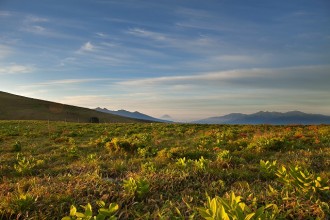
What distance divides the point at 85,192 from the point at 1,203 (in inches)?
60.0

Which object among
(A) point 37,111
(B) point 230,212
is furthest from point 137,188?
(A) point 37,111

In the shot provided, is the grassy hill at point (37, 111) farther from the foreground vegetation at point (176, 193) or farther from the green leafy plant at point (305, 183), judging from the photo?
the green leafy plant at point (305, 183)

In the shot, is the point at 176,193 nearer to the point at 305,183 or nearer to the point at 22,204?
the point at 305,183

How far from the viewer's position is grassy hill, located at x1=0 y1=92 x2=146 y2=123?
80069 mm

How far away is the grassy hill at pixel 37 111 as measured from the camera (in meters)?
80.1

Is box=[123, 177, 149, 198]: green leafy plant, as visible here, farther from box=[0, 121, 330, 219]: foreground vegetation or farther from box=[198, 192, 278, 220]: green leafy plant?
box=[198, 192, 278, 220]: green leafy plant

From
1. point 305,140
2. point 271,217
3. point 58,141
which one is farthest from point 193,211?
point 58,141

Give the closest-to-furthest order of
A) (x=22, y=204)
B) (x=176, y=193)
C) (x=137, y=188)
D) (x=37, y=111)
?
1. (x=22, y=204)
2. (x=137, y=188)
3. (x=176, y=193)
4. (x=37, y=111)

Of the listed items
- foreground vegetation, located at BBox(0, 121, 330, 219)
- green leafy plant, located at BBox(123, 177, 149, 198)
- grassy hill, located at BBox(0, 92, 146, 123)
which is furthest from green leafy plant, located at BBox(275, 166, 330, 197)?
grassy hill, located at BBox(0, 92, 146, 123)

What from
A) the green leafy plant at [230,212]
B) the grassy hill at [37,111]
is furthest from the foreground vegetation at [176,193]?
the grassy hill at [37,111]

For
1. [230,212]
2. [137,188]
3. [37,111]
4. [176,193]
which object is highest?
[37,111]

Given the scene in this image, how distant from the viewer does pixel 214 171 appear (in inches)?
298

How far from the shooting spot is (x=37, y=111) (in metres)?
87.2

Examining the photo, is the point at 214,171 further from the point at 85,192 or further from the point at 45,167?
the point at 45,167
